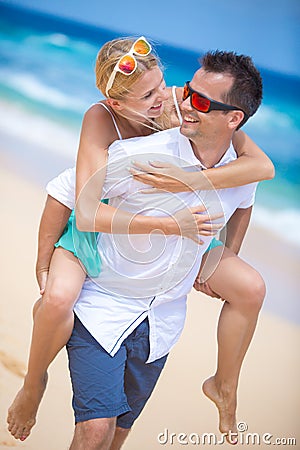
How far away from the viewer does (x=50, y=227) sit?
2670 millimetres

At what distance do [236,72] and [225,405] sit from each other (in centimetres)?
118

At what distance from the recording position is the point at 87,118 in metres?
2.56

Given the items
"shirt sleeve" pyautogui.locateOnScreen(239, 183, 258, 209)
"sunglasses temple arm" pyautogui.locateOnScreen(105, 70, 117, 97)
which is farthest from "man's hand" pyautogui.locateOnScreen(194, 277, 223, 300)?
"sunglasses temple arm" pyautogui.locateOnScreen(105, 70, 117, 97)

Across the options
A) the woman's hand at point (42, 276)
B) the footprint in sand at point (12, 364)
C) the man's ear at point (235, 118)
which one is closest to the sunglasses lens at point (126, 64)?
the man's ear at point (235, 118)

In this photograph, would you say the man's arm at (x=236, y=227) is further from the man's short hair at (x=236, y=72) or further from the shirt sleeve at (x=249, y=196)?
the man's short hair at (x=236, y=72)

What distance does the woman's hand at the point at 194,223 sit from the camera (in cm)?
242

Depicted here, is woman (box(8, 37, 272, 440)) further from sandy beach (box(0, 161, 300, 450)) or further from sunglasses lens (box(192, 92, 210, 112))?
sandy beach (box(0, 161, 300, 450))

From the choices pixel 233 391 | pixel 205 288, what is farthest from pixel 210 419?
pixel 205 288

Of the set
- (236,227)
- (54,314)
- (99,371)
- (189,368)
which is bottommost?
(189,368)

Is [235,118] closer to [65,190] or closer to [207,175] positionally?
[207,175]

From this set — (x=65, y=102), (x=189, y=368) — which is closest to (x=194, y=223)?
(x=189, y=368)

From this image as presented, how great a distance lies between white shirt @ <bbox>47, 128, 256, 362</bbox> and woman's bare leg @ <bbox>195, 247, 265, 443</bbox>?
125 millimetres

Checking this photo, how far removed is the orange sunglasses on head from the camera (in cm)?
246

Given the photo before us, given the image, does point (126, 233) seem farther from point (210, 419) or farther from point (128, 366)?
point (210, 419)
